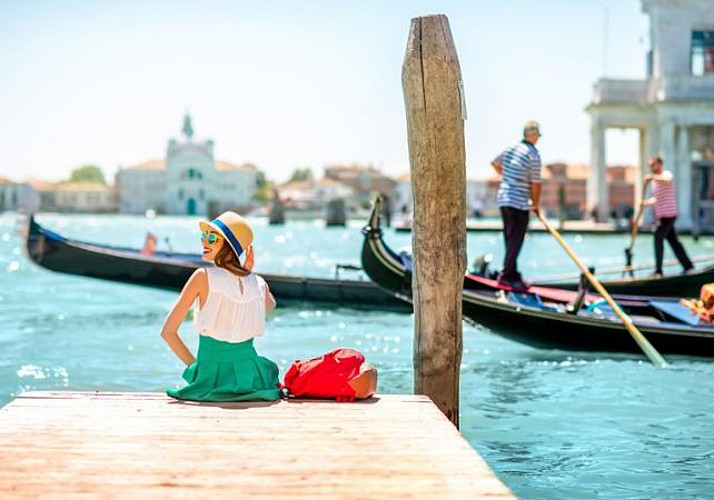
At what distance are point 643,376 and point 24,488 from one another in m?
5.53

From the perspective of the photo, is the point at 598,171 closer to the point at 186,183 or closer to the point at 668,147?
the point at 668,147

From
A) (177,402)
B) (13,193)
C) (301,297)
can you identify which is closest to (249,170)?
(13,193)

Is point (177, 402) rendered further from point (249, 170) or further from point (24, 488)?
point (249, 170)

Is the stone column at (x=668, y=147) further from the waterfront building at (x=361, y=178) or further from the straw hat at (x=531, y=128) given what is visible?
the waterfront building at (x=361, y=178)

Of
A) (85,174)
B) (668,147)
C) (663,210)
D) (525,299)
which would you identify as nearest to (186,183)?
(85,174)

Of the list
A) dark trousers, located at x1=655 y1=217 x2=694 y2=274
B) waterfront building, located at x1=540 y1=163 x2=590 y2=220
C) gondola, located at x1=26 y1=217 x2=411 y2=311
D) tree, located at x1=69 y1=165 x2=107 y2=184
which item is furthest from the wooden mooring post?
tree, located at x1=69 y1=165 x2=107 y2=184

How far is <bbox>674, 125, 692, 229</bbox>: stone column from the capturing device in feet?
108

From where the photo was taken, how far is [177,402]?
3.94 m

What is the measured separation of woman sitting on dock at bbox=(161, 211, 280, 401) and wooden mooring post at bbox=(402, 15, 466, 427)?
794mm

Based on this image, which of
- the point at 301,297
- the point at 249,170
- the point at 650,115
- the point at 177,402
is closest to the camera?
the point at 177,402

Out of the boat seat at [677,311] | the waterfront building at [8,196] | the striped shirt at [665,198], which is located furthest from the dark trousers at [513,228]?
the waterfront building at [8,196]

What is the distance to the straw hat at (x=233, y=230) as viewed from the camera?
388 cm

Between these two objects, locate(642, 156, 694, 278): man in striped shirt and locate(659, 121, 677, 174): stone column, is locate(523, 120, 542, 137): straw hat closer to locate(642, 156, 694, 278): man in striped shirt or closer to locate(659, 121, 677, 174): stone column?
locate(642, 156, 694, 278): man in striped shirt

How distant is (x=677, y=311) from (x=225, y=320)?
4843 mm
